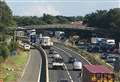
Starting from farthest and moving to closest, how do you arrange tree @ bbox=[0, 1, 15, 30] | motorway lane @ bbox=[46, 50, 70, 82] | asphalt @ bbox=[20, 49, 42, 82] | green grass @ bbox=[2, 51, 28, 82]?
tree @ bbox=[0, 1, 15, 30] < motorway lane @ bbox=[46, 50, 70, 82] < asphalt @ bbox=[20, 49, 42, 82] < green grass @ bbox=[2, 51, 28, 82]

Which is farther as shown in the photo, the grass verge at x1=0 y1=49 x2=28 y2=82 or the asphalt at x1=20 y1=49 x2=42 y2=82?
the asphalt at x1=20 y1=49 x2=42 y2=82

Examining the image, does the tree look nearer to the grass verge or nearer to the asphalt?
the asphalt

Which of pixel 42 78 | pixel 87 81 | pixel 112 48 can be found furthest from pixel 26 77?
pixel 112 48

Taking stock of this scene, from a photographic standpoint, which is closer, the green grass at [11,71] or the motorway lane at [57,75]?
the green grass at [11,71]

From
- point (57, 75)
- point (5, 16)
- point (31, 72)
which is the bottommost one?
point (31, 72)

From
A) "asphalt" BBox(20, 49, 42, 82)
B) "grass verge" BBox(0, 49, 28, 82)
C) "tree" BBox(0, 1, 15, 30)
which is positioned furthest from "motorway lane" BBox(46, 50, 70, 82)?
"tree" BBox(0, 1, 15, 30)

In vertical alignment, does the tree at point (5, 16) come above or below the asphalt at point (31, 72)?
above

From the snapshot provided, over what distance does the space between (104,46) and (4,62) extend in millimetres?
66580

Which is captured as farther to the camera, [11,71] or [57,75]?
[11,71]

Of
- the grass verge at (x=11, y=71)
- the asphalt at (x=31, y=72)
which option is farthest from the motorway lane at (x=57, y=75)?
the grass verge at (x=11, y=71)

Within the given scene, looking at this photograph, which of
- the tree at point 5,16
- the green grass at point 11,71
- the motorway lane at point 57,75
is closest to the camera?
the green grass at point 11,71

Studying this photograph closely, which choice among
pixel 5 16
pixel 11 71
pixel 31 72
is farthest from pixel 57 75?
pixel 5 16

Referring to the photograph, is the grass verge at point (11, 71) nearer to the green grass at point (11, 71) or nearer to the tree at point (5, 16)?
the green grass at point (11, 71)

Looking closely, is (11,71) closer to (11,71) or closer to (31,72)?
(11,71)
